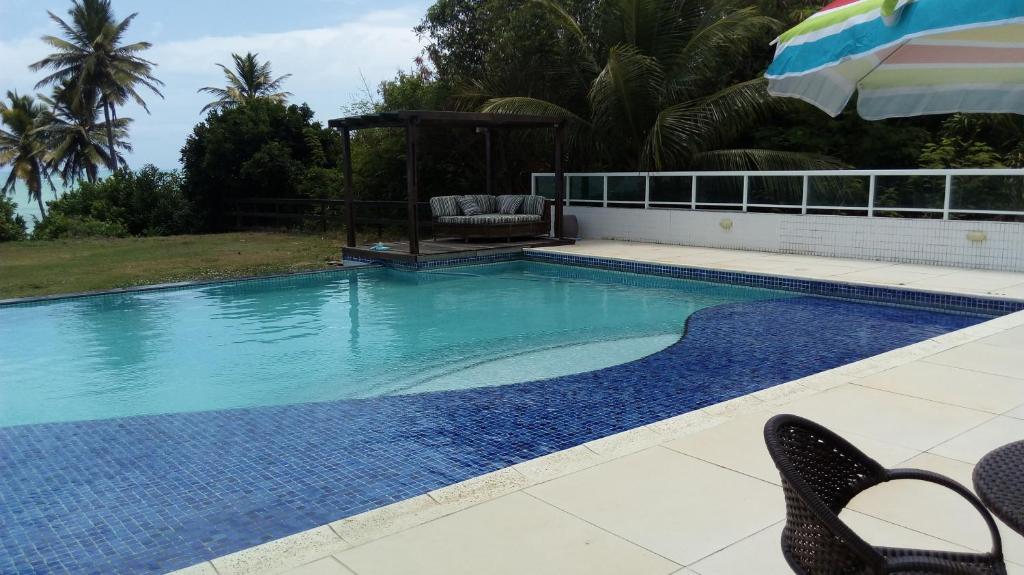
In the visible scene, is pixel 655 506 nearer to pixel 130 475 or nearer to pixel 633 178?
pixel 130 475

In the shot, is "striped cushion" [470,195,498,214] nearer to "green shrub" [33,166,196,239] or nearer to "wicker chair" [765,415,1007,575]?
"green shrub" [33,166,196,239]

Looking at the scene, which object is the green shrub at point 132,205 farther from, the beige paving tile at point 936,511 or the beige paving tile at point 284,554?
the beige paving tile at point 936,511

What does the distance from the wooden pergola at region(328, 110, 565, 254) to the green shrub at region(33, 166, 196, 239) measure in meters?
9.98

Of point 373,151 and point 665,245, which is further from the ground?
point 373,151

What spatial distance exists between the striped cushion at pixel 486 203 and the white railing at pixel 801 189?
5.01 feet

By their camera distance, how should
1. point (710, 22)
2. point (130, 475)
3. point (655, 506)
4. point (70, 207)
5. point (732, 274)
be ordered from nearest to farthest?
point (655, 506), point (130, 475), point (732, 274), point (710, 22), point (70, 207)

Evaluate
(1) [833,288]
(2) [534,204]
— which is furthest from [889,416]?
(2) [534,204]

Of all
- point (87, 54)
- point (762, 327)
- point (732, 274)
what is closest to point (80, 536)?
point (762, 327)

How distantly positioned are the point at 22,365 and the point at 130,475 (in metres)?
3.70

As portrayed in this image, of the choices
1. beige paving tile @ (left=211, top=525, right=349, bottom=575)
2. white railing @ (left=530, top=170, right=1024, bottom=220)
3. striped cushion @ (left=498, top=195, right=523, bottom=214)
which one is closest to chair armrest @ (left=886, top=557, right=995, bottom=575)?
beige paving tile @ (left=211, top=525, right=349, bottom=575)

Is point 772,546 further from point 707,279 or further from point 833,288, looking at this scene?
point 707,279

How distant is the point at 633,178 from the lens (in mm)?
13148

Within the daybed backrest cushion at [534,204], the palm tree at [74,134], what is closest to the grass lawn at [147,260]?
the daybed backrest cushion at [534,204]

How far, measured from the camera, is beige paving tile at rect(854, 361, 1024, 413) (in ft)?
Answer: 13.2
